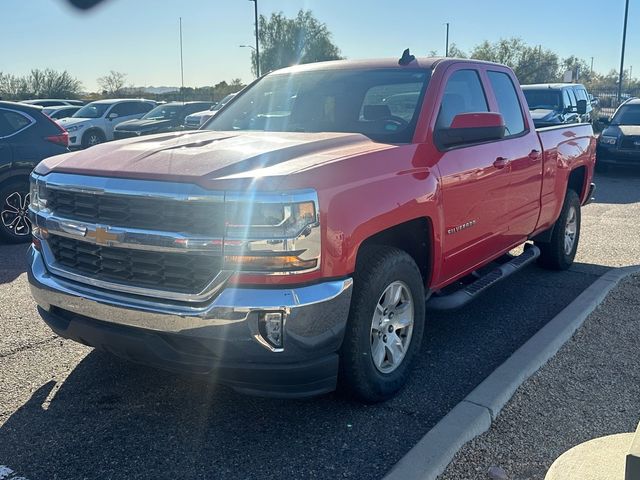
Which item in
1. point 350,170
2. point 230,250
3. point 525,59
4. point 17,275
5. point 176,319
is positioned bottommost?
point 17,275

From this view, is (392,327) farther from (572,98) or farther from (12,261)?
(572,98)

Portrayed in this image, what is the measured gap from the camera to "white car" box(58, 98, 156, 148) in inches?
787

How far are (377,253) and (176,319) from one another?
44.8 inches

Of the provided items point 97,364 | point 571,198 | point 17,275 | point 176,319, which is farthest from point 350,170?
point 17,275

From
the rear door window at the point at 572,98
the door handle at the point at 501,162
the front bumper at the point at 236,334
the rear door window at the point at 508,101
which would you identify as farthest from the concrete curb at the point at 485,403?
the rear door window at the point at 572,98

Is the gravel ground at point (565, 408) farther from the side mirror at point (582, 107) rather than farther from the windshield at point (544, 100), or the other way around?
the side mirror at point (582, 107)

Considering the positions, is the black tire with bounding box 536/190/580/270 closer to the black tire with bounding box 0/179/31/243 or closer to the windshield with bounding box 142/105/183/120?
the black tire with bounding box 0/179/31/243

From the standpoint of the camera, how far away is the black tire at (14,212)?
7582 millimetres

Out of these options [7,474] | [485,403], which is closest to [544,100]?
[485,403]

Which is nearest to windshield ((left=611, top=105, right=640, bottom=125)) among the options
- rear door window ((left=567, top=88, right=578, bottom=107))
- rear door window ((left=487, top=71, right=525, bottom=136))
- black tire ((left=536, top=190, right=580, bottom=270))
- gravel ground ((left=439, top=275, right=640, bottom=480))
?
rear door window ((left=567, top=88, right=578, bottom=107))

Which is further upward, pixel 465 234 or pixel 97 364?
pixel 465 234

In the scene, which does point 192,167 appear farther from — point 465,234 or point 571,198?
point 571,198

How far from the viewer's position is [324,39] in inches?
2436

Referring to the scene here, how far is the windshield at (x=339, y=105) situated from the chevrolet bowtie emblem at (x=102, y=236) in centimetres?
165
